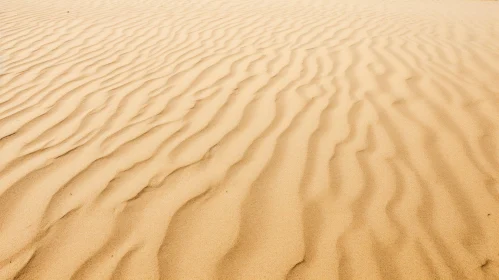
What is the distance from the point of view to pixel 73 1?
712cm

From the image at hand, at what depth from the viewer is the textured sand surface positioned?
1.57 metres

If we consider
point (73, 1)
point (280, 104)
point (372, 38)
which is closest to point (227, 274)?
point (280, 104)

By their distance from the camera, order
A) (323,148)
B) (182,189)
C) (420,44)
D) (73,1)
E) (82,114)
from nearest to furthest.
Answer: (182,189)
(323,148)
(82,114)
(420,44)
(73,1)

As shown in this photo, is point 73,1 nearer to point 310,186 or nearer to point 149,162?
point 149,162

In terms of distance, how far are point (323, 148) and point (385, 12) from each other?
5.27 meters

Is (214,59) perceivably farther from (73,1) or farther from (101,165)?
(73,1)

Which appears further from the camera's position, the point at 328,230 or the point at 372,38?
the point at 372,38

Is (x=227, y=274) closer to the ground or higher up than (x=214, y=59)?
closer to the ground

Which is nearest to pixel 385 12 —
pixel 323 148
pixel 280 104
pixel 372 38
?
pixel 372 38

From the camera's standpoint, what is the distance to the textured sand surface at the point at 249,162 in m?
1.57

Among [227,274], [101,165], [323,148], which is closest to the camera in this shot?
[227,274]

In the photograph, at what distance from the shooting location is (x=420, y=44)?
4457mm

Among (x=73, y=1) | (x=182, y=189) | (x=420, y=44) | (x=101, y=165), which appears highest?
(x=73, y=1)

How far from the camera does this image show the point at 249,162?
7.07 feet
